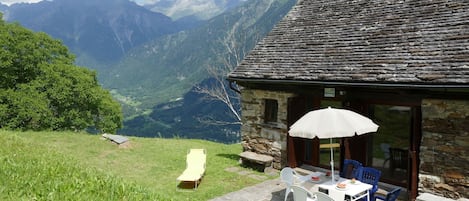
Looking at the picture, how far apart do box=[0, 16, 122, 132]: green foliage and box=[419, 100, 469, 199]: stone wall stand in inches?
801

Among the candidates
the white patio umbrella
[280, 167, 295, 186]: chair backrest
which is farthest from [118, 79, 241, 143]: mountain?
the white patio umbrella

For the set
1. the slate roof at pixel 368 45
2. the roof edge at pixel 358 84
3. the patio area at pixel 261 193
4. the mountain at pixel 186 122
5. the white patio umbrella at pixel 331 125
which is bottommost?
the mountain at pixel 186 122

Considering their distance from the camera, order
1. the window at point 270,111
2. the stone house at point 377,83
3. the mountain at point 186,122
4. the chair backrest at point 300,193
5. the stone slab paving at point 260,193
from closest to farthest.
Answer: the chair backrest at point 300,193
the stone house at point 377,83
the stone slab paving at point 260,193
the window at point 270,111
the mountain at point 186,122

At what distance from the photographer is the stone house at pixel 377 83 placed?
778 centimetres

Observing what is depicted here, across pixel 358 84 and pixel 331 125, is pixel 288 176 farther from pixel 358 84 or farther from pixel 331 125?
pixel 358 84

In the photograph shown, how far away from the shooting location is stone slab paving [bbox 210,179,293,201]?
8570 mm

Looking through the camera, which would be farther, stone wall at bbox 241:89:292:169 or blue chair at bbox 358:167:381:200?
stone wall at bbox 241:89:292:169

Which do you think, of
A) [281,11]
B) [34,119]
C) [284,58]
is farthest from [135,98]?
[284,58]

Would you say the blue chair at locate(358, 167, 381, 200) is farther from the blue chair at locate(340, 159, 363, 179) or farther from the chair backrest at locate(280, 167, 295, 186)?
the chair backrest at locate(280, 167, 295, 186)

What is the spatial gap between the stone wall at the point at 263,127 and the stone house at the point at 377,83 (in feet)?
0.11

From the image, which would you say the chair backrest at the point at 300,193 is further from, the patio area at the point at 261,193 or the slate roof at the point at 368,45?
the slate roof at the point at 368,45

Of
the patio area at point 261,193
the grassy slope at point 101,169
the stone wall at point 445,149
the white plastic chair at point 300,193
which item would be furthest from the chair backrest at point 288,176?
the stone wall at point 445,149

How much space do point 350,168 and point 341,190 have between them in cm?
172

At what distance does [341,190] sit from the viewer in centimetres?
695
